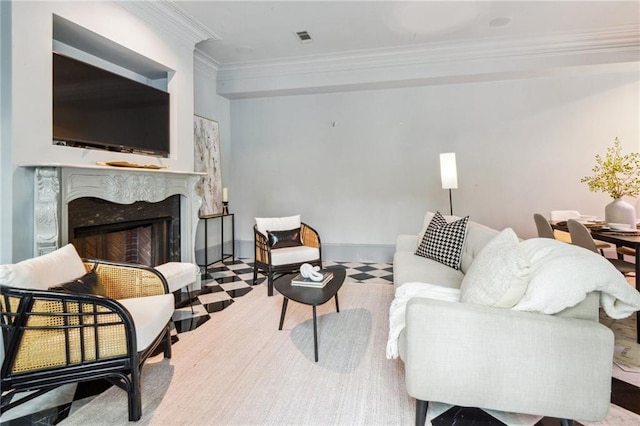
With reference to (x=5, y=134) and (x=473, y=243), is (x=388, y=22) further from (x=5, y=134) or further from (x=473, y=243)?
(x=5, y=134)

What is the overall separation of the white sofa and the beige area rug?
401 mm

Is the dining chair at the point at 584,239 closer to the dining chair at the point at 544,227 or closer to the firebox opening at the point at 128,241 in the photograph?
the dining chair at the point at 544,227

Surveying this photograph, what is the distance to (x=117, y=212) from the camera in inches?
111

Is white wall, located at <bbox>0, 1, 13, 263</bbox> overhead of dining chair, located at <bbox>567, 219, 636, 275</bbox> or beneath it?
overhead

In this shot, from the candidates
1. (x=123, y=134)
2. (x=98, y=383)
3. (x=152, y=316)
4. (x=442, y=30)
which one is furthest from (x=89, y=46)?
(x=442, y=30)

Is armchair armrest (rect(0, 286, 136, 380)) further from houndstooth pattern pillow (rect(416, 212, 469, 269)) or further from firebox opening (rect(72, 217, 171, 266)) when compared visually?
houndstooth pattern pillow (rect(416, 212, 469, 269))

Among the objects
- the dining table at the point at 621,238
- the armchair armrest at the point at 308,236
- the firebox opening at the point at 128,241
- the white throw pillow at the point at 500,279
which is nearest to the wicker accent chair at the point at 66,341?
the firebox opening at the point at 128,241

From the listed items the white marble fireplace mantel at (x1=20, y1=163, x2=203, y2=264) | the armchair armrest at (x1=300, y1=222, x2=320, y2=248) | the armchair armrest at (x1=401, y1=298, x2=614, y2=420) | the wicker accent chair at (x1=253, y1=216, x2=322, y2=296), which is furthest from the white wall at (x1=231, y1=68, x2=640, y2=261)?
the armchair armrest at (x1=401, y1=298, x2=614, y2=420)

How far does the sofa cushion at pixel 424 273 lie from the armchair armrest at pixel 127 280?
1.72m

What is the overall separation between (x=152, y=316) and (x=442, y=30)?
13.4 feet

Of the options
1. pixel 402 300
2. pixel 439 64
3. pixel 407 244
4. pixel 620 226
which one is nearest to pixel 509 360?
pixel 402 300

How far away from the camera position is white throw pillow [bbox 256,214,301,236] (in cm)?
397

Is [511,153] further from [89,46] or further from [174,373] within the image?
[89,46]

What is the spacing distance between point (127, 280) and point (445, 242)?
2.53 metres
